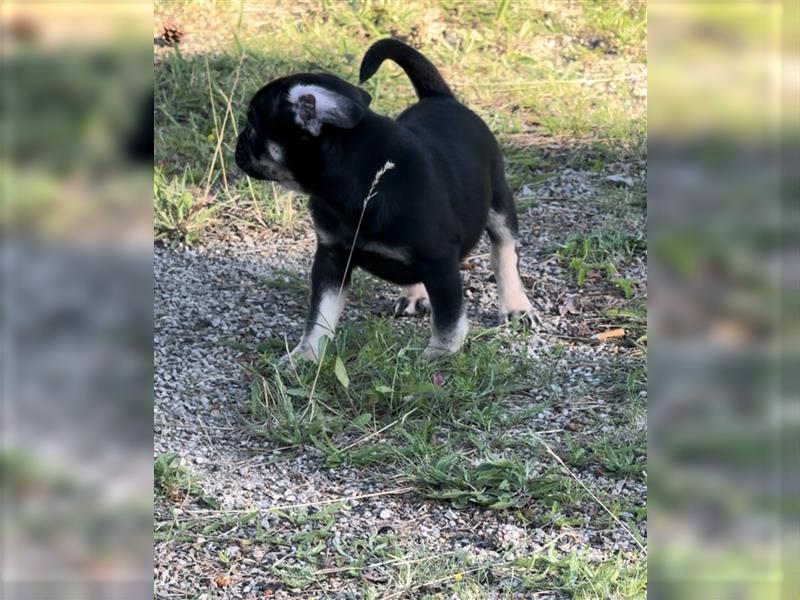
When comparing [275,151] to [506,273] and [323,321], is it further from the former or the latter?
[506,273]

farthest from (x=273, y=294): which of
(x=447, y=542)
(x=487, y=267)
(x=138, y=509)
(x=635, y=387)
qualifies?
(x=138, y=509)

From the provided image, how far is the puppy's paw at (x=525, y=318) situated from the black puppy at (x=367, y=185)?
44cm

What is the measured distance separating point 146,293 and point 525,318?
3.79 meters

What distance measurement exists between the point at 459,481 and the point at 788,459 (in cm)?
250

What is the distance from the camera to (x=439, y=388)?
377 cm

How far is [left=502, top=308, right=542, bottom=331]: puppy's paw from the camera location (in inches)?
179

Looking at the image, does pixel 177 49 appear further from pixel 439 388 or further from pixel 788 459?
pixel 788 459

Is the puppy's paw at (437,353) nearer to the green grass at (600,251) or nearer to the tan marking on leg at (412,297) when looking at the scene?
the tan marking on leg at (412,297)

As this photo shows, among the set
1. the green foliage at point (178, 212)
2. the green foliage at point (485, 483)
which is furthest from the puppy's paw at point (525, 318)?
the green foliage at point (178, 212)

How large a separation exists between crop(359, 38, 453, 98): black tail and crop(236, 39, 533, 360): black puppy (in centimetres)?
1

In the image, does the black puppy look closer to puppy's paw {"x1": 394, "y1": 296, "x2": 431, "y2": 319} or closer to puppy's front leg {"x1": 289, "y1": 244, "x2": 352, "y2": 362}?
puppy's front leg {"x1": 289, "y1": 244, "x2": 352, "y2": 362}

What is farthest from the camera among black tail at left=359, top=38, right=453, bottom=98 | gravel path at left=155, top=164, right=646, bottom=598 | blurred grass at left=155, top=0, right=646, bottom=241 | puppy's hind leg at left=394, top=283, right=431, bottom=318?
blurred grass at left=155, top=0, right=646, bottom=241

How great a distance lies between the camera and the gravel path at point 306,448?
3.03 metres

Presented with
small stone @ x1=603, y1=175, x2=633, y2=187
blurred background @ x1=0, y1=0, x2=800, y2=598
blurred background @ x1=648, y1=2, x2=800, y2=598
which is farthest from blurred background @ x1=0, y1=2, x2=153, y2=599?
small stone @ x1=603, y1=175, x2=633, y2=187
